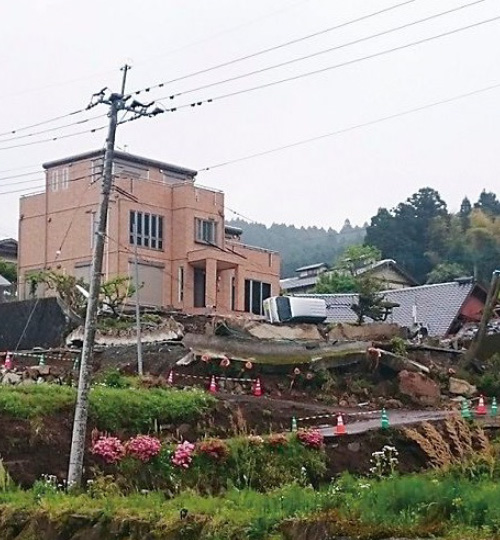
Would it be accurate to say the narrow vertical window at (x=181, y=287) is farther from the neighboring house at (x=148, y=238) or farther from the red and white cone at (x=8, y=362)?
the red and white cone at (x=8, y=362)

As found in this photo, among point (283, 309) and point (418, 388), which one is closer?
point (418, 388)

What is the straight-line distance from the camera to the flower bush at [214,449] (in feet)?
57.5

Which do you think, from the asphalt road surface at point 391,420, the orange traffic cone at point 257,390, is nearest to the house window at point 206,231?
the orange traffic cone at point 257,390

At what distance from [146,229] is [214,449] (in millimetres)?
30245

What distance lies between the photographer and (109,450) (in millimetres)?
17594

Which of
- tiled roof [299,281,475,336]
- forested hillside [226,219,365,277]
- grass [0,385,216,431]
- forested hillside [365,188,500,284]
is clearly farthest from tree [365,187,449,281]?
grass [0,385,216,431]

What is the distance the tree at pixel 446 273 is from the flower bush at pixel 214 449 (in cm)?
4948

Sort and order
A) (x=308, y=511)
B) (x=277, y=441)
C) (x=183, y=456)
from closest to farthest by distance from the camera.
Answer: (x=308, y=511) → (x=183, y=456) → (x=277, y=441)

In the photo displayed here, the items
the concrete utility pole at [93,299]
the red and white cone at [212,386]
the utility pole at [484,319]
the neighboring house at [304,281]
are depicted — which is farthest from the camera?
the neighboring house at [304,281]

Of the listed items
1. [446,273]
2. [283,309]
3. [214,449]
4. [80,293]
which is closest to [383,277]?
[446,273]

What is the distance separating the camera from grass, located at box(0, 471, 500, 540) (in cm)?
985

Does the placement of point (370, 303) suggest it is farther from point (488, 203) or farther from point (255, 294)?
point (488, 203)

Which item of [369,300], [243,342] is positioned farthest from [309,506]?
[369,300]

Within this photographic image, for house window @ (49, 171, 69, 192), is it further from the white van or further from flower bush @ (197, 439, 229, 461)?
flower bush @ (197, 439, 229, 461)
